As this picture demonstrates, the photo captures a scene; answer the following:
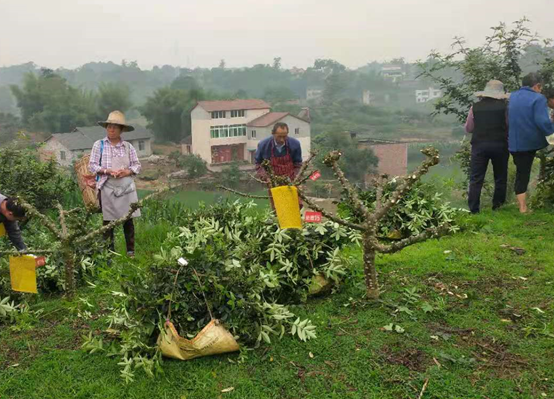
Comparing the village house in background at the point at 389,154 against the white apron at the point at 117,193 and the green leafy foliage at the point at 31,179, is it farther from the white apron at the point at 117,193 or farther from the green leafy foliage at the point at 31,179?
the white apron at the point at 117,193

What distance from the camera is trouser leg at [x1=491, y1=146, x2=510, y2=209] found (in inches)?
255

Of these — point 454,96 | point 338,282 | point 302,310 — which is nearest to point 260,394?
point 302,310

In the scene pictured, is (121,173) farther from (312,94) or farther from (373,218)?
(312,94)

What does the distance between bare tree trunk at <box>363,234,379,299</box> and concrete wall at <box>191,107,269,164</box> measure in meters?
46.7

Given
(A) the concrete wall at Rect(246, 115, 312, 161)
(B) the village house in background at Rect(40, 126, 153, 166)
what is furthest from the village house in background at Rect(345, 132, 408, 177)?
(B) the village house in background at Rect(40, 126, 153, 166)

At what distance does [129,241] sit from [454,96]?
5817 millimetres

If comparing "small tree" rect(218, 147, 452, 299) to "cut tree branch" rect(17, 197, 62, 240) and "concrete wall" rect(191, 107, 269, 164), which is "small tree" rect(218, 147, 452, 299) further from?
"concrete wall" rect(191, 107, 269, 164)

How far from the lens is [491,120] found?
6355 millimetres

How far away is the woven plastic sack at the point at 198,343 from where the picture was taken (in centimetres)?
314

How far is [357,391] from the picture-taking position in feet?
9.57

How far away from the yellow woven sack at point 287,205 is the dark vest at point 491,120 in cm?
376

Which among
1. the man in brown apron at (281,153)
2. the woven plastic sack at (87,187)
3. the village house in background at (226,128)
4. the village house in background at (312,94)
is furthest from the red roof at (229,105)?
the man in brown apron at (281,153)

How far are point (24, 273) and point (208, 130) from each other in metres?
47.5

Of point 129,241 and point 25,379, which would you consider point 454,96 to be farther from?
point 25,379
